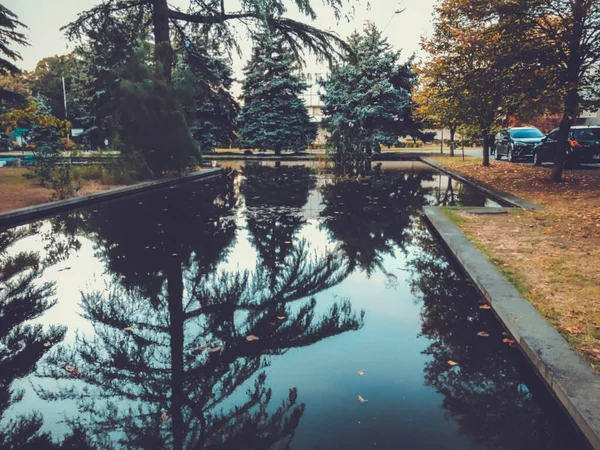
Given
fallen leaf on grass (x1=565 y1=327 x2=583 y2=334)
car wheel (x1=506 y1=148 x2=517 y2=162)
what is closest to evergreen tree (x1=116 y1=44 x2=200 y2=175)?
fallen leaf on grass (x1=565 y1=327 x2=583 y2=334)

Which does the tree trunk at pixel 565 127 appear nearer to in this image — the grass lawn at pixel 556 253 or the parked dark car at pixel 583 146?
the grass lawn at pixel 556 253

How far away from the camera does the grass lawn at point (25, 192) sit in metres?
12.7

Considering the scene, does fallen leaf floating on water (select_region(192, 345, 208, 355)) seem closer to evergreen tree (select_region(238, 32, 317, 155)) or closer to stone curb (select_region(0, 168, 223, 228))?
stone curb (select_region(0, 168, 223, 228))

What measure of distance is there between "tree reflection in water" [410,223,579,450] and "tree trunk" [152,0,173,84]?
16.7 m

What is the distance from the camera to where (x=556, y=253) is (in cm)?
712

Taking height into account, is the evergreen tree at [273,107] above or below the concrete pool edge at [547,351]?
above

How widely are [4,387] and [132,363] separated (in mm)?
945

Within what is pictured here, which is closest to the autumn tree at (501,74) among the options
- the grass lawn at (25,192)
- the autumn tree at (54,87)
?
the grass lawn at (25,192)

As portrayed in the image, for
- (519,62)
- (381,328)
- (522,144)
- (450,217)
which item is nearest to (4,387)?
(381,328)

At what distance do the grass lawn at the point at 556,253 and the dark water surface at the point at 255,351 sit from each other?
633mm

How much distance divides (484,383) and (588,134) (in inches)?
909

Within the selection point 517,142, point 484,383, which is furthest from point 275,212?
point 517,142

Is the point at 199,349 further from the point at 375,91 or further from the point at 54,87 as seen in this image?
the point at 54,87

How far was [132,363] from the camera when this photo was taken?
4.07 m
